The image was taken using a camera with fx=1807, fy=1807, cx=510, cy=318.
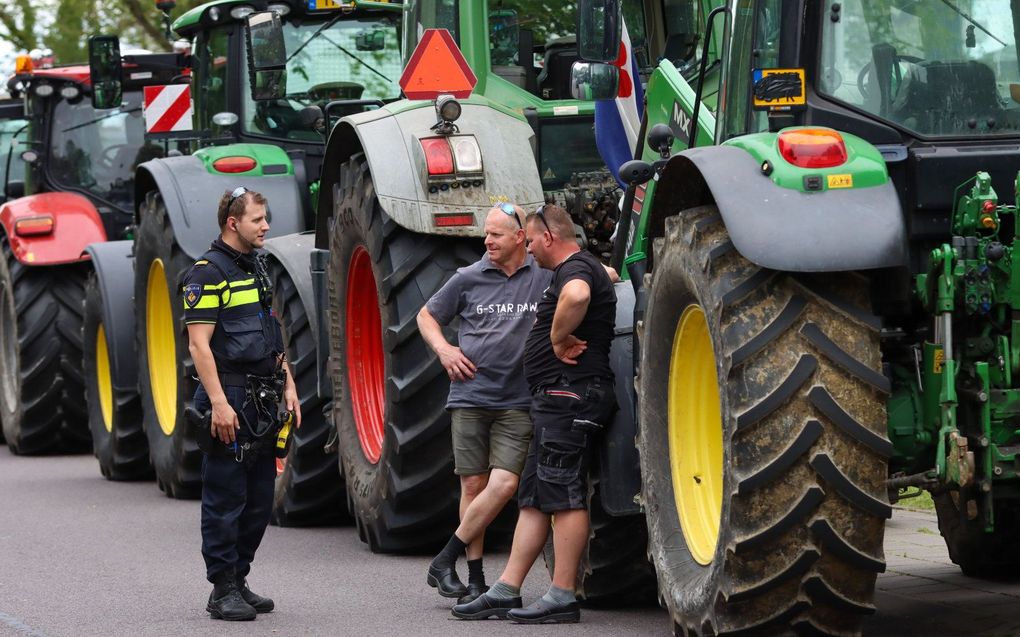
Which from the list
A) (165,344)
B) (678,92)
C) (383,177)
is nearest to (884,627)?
(678,92)

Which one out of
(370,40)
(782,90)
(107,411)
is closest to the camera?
(782,90)

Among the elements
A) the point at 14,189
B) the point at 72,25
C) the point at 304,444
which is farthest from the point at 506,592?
the point at 72,25

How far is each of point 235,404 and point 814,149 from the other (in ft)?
9.06

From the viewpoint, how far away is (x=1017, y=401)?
5145 millimetres

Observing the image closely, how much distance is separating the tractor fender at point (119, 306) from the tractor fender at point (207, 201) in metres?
1.47

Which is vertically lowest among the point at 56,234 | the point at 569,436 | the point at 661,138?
the point at 56,234

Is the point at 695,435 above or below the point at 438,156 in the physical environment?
below

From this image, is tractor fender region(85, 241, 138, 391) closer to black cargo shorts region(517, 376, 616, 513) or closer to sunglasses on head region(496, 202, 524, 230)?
sunglasses on head region(496, 202, 524, 230)

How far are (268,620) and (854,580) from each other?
8.78 ft

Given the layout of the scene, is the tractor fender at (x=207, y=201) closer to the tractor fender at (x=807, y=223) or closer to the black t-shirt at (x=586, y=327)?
the black t-shirt at (x=586, y=327)

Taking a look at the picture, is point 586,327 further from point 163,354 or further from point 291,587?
point 163,354

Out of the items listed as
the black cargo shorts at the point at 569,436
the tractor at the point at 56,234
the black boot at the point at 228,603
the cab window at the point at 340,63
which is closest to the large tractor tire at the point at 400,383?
the black boot at the point at 228,603

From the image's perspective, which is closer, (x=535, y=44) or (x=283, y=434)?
(x=283, y=434)

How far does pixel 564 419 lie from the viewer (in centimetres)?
656
